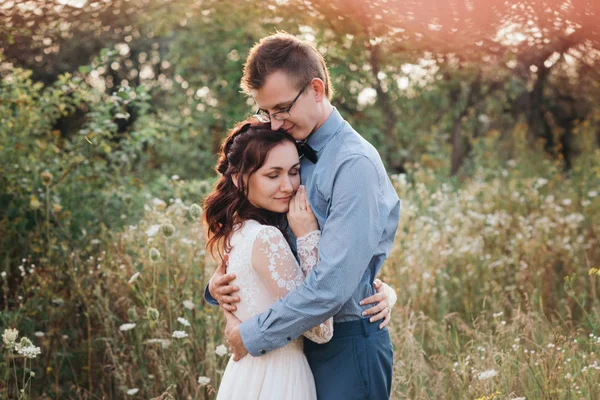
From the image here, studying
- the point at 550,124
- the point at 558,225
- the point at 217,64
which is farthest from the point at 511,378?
the point at 550,124

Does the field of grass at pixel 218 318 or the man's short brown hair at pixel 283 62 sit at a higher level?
the man's short brown hair at pixel 283 62

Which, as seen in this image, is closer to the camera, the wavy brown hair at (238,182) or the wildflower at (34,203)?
the wavy brown hair at (238,182)

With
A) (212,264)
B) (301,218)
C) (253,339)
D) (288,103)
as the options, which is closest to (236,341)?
(253,339)

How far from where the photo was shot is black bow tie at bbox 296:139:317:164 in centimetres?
258

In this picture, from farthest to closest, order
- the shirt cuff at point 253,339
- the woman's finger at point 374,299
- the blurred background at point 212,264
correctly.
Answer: the blurred background at point 212,264 → the woman's finger at point 374,299 → the shirt cuff at point 253,339

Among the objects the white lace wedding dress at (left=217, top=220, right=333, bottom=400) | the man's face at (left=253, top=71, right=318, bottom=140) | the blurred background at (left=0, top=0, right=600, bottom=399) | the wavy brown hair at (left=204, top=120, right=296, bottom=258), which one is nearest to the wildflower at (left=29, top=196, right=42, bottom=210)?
the blurred background at (left=0, top=0, right=600, bottom=399)

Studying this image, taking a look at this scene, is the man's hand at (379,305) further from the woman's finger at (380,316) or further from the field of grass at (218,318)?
the field of grass at (218,318)

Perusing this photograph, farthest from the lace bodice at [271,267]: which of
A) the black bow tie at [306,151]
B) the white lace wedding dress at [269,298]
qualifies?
the black bow tie at [306,151]

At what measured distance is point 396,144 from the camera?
1203cm

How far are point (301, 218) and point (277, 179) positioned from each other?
0.20m

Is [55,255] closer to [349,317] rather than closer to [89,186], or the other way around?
[89,186]

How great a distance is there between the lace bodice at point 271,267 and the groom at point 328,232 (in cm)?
8

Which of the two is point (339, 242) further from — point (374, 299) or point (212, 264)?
point (212, 264)

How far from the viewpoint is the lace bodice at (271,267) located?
2.42 m
